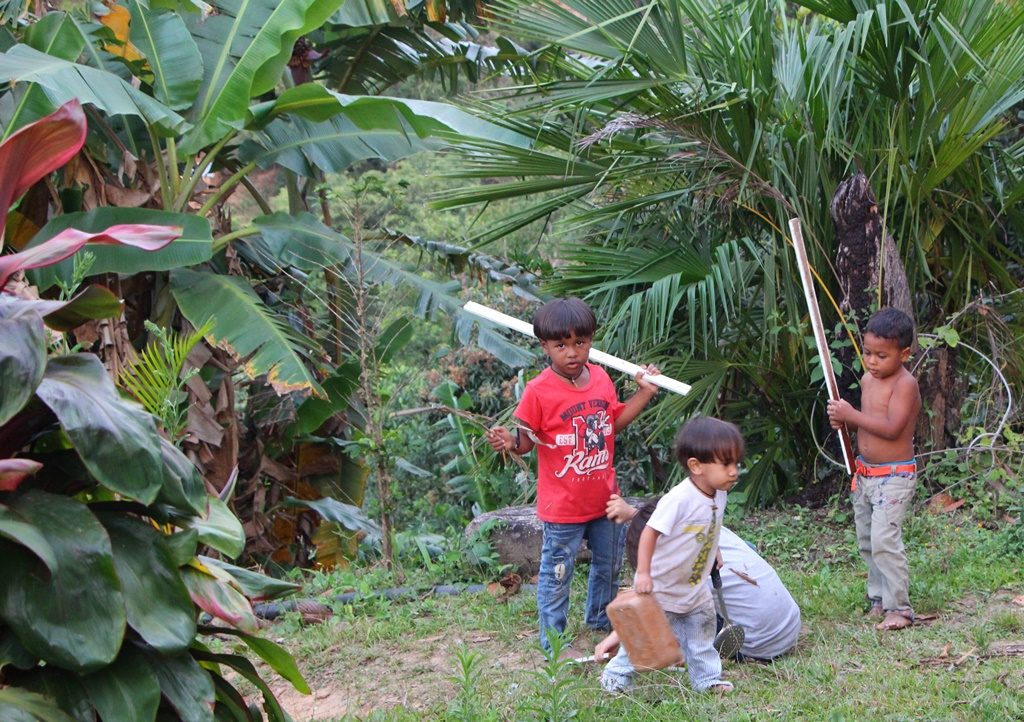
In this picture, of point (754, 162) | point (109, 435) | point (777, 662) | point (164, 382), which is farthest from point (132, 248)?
point (777, 662)

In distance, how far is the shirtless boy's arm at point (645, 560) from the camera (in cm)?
376

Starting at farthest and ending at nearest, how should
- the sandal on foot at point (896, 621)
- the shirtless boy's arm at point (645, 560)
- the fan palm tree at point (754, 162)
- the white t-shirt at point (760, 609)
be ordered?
the fan palm tree at point (754, 162) < the sandal on foot at point (896, 621) < the white t-shirt at point (760, 609) < the shirtless boy's arm at point (645, 560)

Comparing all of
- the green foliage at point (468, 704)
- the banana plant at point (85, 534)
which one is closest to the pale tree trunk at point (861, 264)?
the green foliage at point (468, 704)

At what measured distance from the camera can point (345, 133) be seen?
764 centimetres

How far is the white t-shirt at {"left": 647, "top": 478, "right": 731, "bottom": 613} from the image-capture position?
12.7 ft

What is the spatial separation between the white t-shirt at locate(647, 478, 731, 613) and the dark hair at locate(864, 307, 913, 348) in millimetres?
1042

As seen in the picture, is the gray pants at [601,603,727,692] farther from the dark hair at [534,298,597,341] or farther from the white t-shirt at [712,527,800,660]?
the dark hair at [534,298,597,341]

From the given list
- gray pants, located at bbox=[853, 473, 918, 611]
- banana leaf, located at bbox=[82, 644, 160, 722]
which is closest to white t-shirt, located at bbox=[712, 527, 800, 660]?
gray pants, located at bbox=[853, 473, 918, 611]

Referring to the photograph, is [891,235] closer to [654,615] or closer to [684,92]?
[684,92]

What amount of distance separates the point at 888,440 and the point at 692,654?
1.27m

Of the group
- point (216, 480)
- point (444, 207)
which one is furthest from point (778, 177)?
point (216, 480)

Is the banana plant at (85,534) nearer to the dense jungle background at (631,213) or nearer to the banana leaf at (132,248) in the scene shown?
the dense jungle background at (631,213)

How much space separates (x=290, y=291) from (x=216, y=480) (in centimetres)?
171

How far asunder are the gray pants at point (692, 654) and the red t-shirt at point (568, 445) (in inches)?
24.5
